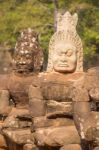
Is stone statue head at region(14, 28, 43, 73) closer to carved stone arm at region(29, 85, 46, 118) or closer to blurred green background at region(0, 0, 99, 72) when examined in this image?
carved stone arm at region(29, 85, 46, 118)

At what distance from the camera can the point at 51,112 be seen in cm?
616

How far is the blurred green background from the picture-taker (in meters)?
18.7

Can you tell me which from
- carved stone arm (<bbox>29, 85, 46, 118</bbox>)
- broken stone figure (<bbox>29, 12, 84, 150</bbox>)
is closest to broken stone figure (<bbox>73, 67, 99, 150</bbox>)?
broken stone figure (<bbox>29, 12, 84, 150</bbox>)

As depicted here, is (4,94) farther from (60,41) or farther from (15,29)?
(15,29)

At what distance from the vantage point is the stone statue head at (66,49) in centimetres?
624

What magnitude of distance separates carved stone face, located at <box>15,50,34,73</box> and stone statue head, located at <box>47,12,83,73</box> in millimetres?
388

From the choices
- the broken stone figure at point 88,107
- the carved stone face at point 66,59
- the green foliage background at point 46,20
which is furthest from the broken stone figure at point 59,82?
the green foliage background at point 46,20

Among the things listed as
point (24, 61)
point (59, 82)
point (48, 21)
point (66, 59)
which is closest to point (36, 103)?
point (59, 82)

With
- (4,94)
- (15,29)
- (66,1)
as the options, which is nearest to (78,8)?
(66,1)

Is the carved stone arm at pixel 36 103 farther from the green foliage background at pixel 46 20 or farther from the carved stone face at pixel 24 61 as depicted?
the green foliage background at pixel 46 20

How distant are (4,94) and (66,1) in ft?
43.1

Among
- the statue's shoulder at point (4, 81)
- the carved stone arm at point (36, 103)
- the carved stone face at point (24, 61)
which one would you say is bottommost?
the carved stone arm at point (36, 103)

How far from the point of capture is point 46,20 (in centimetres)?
1988

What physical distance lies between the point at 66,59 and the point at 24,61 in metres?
0.68
